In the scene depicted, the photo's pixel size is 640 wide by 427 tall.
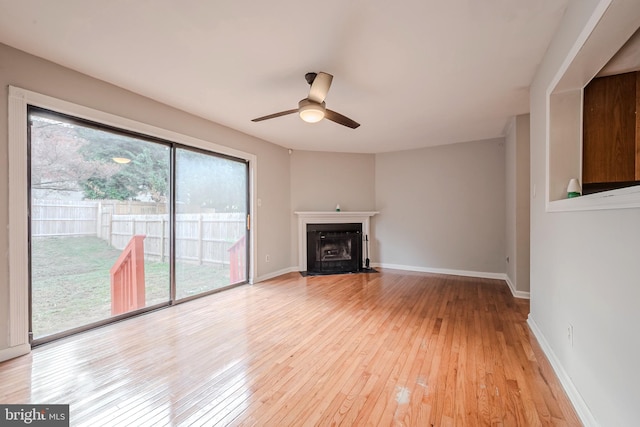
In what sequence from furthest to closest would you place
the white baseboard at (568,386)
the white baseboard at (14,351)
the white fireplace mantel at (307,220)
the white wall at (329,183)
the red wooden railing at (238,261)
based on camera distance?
the white wall at (329,183) → the white fireplace mantel at (307,220) → the red wooden railing at (238,261) → the white baseboard at (14,351) → the white baseboard at (568,386)

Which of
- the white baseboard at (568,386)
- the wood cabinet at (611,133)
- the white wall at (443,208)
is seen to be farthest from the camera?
the white wall at (443,208)

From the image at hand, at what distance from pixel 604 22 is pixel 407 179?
167 inches

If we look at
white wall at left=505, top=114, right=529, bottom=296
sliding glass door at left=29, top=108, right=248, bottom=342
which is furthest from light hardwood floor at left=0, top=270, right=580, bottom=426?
white wall at left=505, top=114, right=529, bottom=296

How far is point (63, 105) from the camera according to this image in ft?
7.97

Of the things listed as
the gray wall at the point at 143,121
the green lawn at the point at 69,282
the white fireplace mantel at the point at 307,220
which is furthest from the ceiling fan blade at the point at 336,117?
the white fireplace mantel at the point at 307,220

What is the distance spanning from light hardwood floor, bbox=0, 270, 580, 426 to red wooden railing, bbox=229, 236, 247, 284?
1.04 m

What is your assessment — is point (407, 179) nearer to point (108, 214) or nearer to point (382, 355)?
point (382, 355)

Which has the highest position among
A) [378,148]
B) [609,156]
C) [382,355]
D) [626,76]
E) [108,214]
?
[378,148]

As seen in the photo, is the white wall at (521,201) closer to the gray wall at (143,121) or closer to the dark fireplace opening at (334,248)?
the dark fireplace opening at (334,248)

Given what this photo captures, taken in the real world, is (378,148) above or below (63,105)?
above

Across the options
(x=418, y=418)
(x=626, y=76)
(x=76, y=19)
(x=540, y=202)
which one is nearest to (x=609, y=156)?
(x=626, y=76)

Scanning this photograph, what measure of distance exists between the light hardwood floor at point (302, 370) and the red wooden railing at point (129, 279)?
23 centimetres

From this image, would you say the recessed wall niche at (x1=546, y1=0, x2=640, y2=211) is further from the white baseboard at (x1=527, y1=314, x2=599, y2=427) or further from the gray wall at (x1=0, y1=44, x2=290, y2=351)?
the gray wall at (x1=0, y1=44, x2=290, y2=351)

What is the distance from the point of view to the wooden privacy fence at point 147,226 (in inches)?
98.3
